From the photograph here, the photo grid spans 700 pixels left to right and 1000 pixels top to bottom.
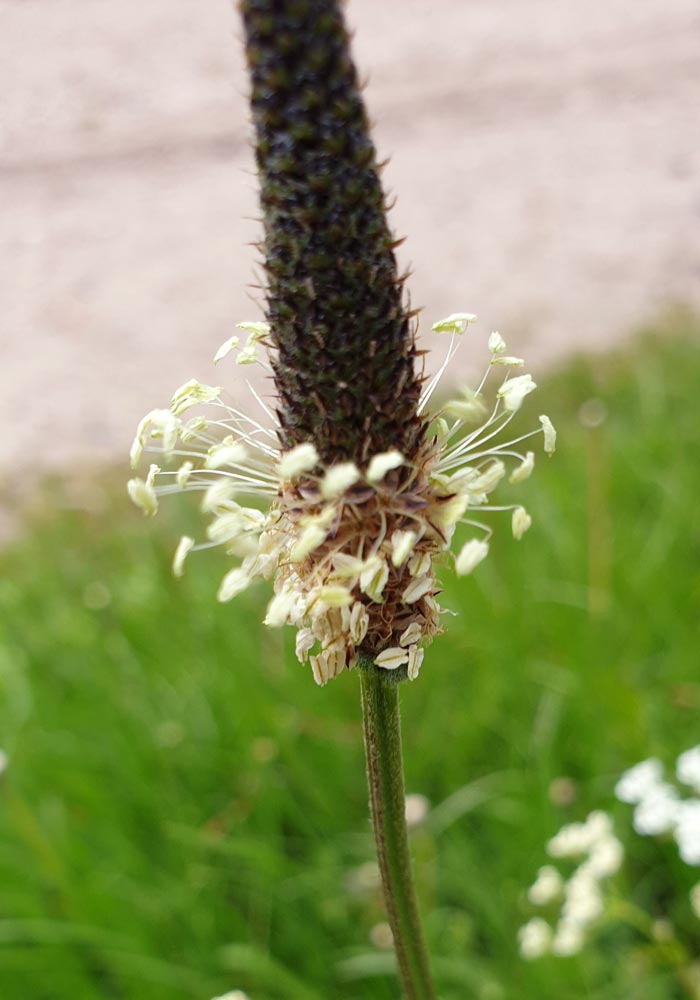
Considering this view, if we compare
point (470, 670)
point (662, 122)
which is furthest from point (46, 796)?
point (662, 122)

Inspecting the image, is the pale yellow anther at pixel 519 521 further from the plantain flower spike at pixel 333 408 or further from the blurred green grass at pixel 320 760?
the blurred green grass at pixel 320 760

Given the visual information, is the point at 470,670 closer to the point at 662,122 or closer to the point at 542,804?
the point at 542,804

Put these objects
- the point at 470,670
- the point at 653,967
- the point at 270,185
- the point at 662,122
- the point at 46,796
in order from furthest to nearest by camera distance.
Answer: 1. the point at 662,122
2. the point at 470,670
3. the point at 46,796
4. the point at 653,967
5. the point at 270,185

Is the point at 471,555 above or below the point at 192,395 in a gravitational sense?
below

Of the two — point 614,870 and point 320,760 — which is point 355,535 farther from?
point 320,760

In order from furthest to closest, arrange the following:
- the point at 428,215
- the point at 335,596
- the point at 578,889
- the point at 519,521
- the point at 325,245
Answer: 1. the point at 428,215
2. the point at 578,889
3. the point at 519,521
4. the point at 335,596
5. the point at 325,245

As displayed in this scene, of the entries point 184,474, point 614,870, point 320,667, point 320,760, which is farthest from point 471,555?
point 320,760

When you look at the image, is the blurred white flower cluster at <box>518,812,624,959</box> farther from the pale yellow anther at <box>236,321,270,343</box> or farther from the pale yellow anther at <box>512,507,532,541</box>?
the pale yellow anther at <box>236,321,270,343</box>

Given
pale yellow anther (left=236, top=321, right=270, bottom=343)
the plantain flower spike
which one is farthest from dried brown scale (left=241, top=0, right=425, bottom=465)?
pale yellow anther (left=236, top=321, right=270, bottom=343)
